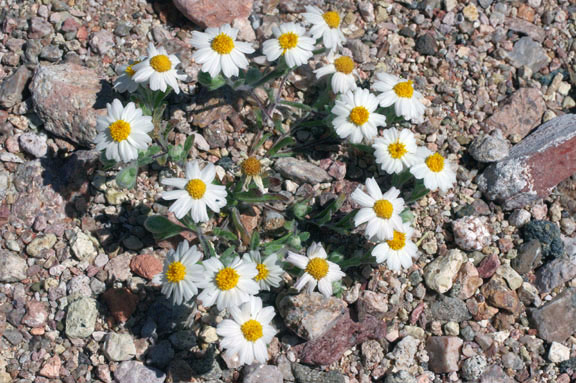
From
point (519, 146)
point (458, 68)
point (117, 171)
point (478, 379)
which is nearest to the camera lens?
point (478, 379)

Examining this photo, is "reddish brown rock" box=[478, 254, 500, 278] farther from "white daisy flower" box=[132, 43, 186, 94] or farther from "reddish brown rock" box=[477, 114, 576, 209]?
"white daisy flower" box=[132, 43, 186, 94]

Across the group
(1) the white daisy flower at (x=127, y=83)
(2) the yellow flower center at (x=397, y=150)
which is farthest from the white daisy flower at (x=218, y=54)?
(2) the yellow flower center at (x=397, y=150)

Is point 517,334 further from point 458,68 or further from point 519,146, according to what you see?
point 458,68

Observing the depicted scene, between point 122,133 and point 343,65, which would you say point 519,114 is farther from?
point 122,133

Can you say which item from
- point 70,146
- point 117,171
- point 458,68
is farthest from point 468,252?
point 70,146

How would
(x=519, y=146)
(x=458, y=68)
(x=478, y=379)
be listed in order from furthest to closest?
1. (x=458, y=68)
2. (x=519, y=146)
3. (x=478, y=379)

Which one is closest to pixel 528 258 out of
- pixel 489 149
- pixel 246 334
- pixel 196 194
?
pixel 489 149
